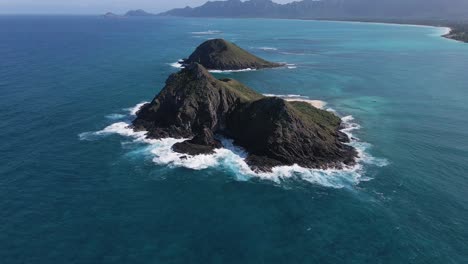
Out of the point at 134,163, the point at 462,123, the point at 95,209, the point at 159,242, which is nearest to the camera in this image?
the point at 159,242

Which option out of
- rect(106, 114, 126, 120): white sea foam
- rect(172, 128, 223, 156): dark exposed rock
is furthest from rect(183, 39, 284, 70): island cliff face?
rect(172, 128, 223, 156): dark exposed rock

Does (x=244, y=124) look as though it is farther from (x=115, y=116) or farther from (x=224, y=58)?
(x=224, y=58)

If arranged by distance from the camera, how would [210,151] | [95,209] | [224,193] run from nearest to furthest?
Answer: [95,209] → [224,193] → [210,151]

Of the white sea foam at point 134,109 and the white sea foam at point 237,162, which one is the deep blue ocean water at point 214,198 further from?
the white sea foam at point 134,109

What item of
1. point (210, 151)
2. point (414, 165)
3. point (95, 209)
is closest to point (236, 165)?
point (210, 151)

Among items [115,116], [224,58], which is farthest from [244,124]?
[224,58]

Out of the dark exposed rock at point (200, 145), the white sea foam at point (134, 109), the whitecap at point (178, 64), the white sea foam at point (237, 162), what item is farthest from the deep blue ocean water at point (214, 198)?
the whitecap at point (178, 64)

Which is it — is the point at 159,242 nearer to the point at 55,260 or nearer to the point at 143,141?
the point at 55,260
